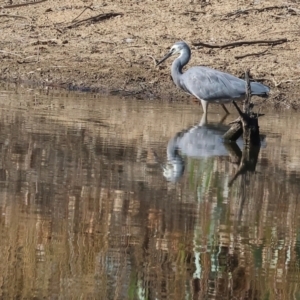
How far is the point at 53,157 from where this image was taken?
29.5 ft

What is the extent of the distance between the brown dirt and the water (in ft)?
11.0

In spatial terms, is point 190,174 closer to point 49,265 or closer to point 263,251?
→ point 263,251

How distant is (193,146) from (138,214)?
3169 millimetres

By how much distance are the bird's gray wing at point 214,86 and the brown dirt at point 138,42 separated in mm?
1251

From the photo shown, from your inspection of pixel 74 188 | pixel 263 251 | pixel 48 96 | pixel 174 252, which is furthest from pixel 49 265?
pixel 48 96

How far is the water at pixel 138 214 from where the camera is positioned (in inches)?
215

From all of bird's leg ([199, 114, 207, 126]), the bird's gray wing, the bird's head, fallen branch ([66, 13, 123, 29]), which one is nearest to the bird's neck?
the bird's head

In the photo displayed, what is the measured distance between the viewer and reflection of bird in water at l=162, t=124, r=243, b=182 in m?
8.72

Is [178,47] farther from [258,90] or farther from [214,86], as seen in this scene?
[258,90]

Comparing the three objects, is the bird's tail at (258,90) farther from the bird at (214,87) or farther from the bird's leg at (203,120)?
the bird's leg at (203,120)

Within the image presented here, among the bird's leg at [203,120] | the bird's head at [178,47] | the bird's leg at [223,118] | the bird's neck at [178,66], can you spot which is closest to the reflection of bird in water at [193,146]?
the bird's leg at [203,120]

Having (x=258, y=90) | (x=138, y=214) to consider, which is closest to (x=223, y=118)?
(x=258, y=90)

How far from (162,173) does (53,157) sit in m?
1.01

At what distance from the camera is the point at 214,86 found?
12.8 m
